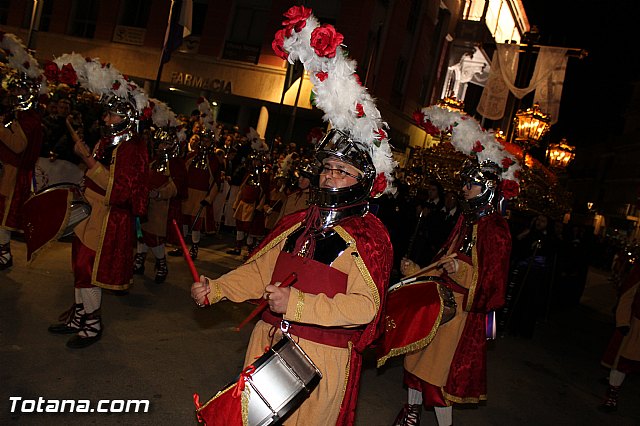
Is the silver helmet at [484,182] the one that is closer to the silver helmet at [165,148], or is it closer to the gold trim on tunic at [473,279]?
the gold trim on tunic at [473,279]

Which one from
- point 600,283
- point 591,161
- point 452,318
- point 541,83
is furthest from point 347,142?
point 591,161

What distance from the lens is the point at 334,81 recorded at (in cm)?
298

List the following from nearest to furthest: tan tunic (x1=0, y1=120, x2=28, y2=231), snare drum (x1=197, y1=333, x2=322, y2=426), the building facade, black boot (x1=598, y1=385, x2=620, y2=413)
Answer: snare drum (x1=197, y1=333, x2=322, y2=426)
tan tunic (x1=0, y1=120, x2=28, y2=231)
black boot (x1=598, y1=385, x2=620, y2=413)
the building facade

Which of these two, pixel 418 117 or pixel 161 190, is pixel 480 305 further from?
pixel 161 190

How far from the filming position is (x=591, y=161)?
64.4 meters

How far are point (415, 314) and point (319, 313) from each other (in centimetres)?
192

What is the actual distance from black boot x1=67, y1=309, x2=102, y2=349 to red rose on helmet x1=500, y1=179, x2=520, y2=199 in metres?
3.98

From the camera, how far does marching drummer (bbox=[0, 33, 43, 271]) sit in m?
7.08

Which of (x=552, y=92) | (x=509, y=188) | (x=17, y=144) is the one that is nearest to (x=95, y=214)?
(x=17, y=144)

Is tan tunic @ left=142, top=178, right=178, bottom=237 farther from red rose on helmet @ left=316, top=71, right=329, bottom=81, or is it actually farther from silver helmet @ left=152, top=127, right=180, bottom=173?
red rose on helmet @ left=316, top=71, right=329, bottom=81

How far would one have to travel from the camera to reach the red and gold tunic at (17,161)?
704 cm

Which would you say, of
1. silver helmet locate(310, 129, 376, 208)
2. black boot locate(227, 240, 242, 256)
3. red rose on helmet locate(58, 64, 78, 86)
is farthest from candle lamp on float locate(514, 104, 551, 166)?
silver helmet locate(310, 129, 376, 208)

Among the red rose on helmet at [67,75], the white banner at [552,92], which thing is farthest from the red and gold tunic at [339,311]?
the white banner at [552,92]

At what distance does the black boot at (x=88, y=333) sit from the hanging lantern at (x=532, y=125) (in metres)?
13.9
